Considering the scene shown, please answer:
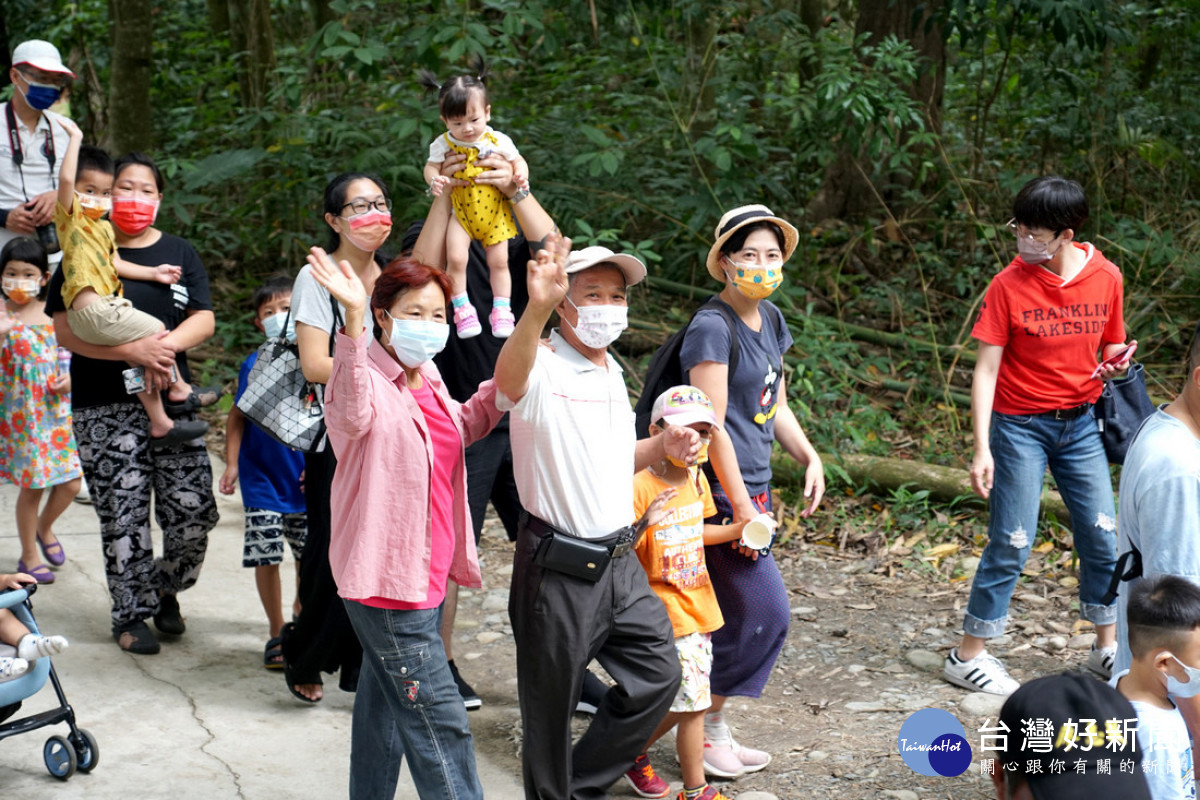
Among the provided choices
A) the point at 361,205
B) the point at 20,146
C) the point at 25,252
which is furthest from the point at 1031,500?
the point at 20,146

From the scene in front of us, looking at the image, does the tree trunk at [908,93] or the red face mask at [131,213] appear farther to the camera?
the tree trunk at [908,93]

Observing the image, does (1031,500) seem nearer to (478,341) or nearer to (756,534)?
(756,534)

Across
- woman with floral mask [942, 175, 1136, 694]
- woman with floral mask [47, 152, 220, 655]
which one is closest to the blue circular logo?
woman with floral mask [942, 175, 1136, 694]

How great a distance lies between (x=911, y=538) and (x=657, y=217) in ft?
12.3

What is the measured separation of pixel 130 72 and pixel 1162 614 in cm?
919

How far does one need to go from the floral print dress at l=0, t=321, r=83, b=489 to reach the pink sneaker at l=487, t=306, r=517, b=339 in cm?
251

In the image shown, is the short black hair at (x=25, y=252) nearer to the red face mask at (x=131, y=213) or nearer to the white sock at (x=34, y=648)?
the red face mask at (x=131, y=213)

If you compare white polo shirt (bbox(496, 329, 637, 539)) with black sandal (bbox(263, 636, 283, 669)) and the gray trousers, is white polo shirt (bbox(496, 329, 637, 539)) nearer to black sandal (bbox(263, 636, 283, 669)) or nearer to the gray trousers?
the gray trousers

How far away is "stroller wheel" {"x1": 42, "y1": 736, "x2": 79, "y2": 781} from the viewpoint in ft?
13.3

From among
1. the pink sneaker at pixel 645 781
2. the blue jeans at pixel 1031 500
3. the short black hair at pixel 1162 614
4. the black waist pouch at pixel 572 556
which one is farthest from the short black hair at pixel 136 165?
the short black hair at pixel 1162 614

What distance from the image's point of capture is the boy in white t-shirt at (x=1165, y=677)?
2.83 meters

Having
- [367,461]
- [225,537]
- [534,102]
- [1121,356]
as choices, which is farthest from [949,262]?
[367,461]

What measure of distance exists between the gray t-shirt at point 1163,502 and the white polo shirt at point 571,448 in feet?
4.75

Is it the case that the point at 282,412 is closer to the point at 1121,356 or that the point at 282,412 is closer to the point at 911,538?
the point at 1121,356
